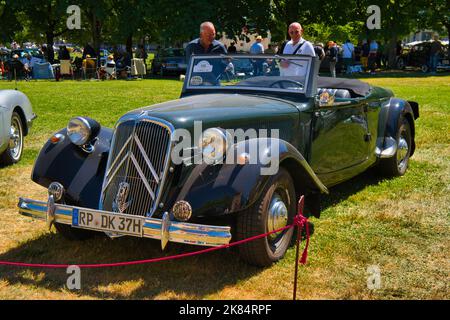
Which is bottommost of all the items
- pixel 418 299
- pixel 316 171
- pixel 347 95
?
pixel 418 299

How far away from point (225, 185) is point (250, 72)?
1.93 metres

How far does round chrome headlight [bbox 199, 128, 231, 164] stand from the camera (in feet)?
12.8

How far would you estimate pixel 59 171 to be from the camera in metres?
4.50

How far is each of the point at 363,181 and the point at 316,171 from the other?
1783mm

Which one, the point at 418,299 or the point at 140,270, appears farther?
the point at 140,270

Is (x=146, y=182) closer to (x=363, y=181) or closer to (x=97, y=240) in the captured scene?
(x=97, y=240)

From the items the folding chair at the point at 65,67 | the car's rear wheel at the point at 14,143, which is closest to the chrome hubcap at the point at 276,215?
the car's rear wheel at the point at 14,143

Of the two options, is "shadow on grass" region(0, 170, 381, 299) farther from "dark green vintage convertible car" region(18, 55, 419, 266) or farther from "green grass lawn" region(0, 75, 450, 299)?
"dark green vintage convertible car" region(18, 55, 419, 266)

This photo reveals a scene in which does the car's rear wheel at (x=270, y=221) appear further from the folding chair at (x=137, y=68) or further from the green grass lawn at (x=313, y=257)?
the folding chair at (x=137, y=68)

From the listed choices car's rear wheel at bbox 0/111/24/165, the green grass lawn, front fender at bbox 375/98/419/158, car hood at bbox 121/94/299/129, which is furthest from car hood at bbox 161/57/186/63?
car hood at bbox 121/94/299/129

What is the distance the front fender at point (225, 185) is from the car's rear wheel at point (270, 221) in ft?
0.43

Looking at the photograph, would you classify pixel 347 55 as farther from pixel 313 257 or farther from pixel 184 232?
pixel 184 232

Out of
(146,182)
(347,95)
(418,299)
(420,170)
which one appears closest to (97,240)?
(146,182)

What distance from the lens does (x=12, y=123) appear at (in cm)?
754
